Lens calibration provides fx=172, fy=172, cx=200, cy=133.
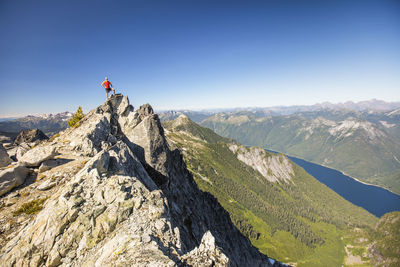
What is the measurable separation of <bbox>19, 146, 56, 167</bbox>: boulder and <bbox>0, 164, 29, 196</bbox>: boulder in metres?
1.28

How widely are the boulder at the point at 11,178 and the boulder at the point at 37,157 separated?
128 cm

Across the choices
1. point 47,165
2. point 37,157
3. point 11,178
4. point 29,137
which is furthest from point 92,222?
point 29,137

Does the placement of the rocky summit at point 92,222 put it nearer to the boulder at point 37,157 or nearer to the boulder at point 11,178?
the boulder at point 37,157

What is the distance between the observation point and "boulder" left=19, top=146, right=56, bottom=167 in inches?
653

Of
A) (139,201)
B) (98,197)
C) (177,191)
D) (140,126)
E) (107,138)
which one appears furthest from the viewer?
(177,191)

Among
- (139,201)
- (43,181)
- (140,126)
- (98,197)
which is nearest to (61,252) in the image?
(98,197)

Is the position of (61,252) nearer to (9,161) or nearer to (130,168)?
(130,168)

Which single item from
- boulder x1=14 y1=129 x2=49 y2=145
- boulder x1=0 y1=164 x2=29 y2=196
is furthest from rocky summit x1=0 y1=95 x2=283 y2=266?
boulder x1=14 y1=129 x2=49 y2=145

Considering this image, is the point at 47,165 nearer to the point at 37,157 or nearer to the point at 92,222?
the point at 37,157

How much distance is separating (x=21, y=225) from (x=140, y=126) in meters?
21.5

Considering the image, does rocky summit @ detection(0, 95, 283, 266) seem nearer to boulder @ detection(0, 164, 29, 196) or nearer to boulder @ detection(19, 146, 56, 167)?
boulder @ detection(19, 146, 56, 167)

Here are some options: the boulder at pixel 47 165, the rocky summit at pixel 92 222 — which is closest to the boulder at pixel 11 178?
the rocky summit at pixel 92 222

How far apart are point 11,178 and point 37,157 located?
3049 millimetres

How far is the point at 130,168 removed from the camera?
727 inches
